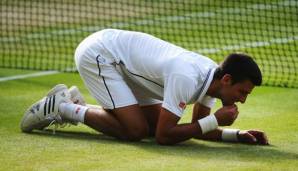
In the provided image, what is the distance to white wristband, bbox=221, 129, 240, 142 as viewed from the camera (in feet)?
23.8

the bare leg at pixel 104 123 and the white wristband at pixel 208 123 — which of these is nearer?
the white wristband at pixel 208 123

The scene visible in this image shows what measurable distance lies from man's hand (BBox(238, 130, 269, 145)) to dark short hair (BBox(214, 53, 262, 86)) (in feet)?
1.51

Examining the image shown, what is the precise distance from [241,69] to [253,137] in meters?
0.59

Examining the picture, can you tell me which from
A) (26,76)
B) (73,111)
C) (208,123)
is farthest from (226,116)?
(26,76)

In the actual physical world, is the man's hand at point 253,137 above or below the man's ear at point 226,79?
below

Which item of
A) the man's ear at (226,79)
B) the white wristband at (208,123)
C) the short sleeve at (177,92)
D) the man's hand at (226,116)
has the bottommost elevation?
the white wristband at (208,123)

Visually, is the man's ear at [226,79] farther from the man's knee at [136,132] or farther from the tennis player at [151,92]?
the man's knee at [136,132]

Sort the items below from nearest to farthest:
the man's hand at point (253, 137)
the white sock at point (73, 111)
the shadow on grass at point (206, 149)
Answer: the shadow on grass at point (206, 149) → the man's hand at point (253, 137) → the white sock at point (73, 111)

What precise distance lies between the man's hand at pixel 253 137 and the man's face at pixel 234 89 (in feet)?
1.16

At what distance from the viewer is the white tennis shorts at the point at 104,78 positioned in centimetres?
736

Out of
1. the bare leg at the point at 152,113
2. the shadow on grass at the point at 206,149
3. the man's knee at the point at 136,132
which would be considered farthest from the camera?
the bare leg at the point at 152,113

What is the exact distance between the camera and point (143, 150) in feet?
22.9

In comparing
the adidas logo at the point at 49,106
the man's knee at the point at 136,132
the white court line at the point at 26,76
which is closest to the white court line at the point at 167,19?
the white court line at the point at 26,76

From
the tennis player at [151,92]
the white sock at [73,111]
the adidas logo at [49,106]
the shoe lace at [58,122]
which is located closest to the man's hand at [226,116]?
the tennis player at [151,92]
